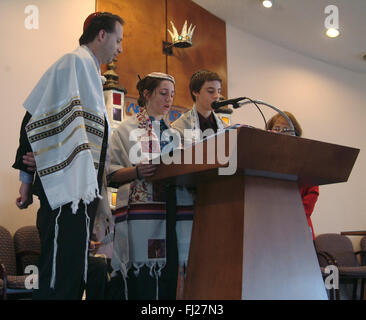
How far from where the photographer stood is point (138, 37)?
4.81 metres

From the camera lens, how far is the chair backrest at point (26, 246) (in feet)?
11.5

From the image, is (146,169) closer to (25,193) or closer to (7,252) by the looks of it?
(25,193)

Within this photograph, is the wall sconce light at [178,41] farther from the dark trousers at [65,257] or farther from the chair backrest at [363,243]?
the dark trousers at [65,257]

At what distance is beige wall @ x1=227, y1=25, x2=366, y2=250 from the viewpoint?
570 cm

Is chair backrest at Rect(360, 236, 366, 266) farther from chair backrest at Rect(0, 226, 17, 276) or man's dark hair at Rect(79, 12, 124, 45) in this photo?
man's dark hair at Rect(79, 12, 124, 45)

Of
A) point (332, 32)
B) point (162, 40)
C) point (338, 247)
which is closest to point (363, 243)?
point (338, 247)

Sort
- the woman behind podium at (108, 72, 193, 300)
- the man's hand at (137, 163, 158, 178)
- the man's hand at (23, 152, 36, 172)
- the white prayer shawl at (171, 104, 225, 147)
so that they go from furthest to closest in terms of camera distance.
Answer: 1. the white prayer shawl at (171, 104, 225, 147)
2. the woman behind podium at (108, 72, 193, 300)
3. the man's hand at (137, 163, 158, 178)
4. the man's hand at (23, 152, 36, 172)

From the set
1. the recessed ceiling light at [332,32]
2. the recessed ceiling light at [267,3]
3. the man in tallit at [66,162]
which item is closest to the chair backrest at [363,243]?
the recessed ceiling light at [332,32]

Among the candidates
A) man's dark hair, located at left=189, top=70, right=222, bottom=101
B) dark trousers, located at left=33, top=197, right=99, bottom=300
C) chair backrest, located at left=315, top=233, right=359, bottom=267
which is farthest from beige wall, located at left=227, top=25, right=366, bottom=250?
dark trousers, located at left=33, top=197, right=99, bottom=300

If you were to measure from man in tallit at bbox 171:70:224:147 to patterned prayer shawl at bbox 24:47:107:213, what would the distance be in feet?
2.11

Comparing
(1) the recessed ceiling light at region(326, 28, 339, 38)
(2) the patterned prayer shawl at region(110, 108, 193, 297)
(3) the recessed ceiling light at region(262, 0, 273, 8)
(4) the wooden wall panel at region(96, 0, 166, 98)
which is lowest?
(2) the patterned prayer shawl at region(110, 108, 193, 297)

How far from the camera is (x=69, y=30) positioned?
14.1ft
